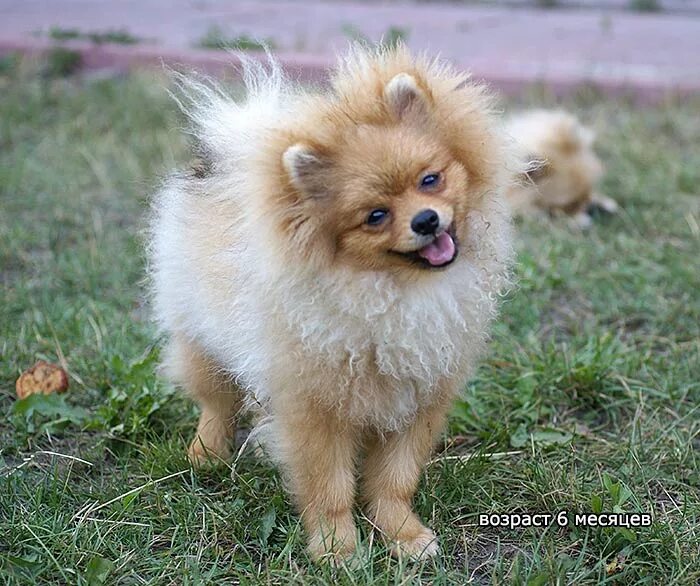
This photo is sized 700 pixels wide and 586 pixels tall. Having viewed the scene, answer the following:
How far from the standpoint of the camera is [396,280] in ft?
7.88

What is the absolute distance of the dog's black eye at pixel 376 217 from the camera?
7.50ft

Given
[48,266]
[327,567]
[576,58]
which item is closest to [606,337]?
[327,567]

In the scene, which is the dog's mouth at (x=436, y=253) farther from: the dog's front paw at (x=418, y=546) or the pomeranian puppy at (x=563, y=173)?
the pomeranian puppy at (x=563, y=173)

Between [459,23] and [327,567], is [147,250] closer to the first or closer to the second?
[327,567]

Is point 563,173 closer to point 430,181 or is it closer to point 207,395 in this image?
point 207,395

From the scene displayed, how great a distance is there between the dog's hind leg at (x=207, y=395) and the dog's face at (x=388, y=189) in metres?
0.89

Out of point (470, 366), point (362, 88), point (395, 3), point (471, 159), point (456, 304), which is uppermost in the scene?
point (362, 88)

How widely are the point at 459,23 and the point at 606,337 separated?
22.5ft

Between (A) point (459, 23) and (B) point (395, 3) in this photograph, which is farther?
(B) point (395, 3)

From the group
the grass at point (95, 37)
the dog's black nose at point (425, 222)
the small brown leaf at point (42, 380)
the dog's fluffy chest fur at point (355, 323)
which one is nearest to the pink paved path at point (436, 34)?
the grass at point (95, 37)

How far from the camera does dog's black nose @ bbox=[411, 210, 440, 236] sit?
224cm

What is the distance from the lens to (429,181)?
2.32 metres

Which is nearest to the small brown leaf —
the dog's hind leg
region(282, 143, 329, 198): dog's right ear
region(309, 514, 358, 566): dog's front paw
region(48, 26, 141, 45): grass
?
the dog's hind leg

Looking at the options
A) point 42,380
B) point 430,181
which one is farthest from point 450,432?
point 42,380
